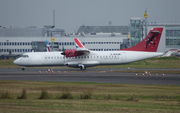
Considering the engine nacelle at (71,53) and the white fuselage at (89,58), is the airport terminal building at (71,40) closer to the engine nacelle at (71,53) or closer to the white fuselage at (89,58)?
the white fuselage at (89,58)

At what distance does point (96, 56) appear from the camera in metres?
49.8

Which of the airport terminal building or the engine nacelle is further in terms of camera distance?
the airport terminal building

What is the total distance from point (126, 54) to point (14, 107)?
3581cm

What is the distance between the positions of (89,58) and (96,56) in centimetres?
148

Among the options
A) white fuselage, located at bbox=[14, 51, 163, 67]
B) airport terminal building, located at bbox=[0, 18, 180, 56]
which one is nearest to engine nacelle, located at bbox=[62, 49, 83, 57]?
white fuselage, located at bbox=[14, 51, 163, 67]

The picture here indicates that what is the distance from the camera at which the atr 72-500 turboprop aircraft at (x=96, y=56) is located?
48656mm

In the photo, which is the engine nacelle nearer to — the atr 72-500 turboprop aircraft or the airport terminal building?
the atr 72-500 turboprop aircraft

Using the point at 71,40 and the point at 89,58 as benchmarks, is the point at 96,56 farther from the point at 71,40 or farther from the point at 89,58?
the point at 71,40

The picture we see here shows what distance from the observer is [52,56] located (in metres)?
50.8

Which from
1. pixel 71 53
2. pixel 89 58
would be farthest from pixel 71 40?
pixel 71 53

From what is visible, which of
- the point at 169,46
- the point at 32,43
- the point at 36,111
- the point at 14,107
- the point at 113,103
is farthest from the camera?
the point at 169,46

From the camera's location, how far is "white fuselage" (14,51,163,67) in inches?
1914

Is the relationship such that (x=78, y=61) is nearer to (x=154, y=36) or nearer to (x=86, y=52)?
(x=86, y=52)

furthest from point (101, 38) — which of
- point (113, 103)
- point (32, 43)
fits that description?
point (113, 103)
